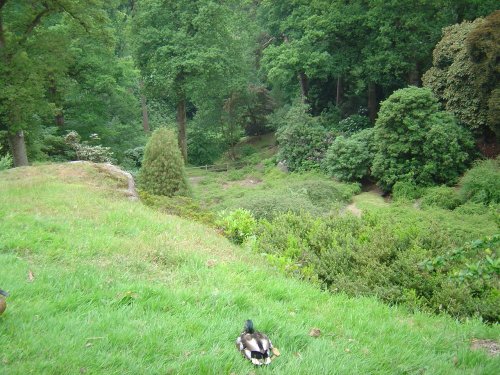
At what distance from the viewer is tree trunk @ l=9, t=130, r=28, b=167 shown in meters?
15.9

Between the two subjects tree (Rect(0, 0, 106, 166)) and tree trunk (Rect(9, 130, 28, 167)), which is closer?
tree (Rect(0, 0, 106, 166))

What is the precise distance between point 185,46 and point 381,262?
23.1 meters

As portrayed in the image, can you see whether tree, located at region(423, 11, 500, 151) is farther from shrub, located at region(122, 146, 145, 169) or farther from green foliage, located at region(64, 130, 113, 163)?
shrub, located at region(122, 146, 145, 169)

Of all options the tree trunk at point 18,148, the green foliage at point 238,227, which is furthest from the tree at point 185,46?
the green foliage at point 238,227

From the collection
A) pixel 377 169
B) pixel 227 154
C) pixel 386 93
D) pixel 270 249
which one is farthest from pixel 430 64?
pixel 270 249

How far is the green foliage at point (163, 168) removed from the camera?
547 inches

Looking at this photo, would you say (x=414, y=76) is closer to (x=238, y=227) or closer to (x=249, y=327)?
(x=238, y=227)

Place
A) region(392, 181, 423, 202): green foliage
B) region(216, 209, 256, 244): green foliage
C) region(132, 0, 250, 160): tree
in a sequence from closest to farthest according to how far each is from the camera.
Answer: region(216, 209, 256, 244): green foliage, region(392, 181, 423, 202): green foliage, region(132, 0, 250, 160): tree

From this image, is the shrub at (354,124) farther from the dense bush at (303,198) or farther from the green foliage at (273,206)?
the green foliage at (273,206)

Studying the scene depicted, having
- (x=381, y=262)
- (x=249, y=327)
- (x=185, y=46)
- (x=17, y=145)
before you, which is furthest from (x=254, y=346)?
(x=185, y=46)

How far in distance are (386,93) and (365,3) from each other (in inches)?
220

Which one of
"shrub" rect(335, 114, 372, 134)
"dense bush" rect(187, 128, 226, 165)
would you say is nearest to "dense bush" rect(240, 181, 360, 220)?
"shrub" rect(335, 114, 372, 134)

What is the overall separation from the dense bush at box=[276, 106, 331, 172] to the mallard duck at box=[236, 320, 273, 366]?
19663 mm

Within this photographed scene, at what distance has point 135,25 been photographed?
28.3 meters
